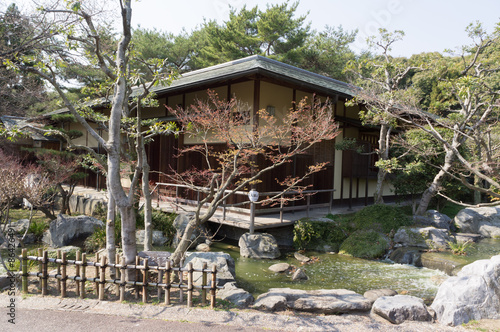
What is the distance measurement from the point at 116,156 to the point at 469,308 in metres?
6.37

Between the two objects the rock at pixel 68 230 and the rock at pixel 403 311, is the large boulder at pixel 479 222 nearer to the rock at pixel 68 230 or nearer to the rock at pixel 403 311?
the rock at pixel 403 311

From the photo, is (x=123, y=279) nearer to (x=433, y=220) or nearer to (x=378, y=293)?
(x=378, y=293)

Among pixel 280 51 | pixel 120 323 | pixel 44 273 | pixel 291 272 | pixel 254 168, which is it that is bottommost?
pixel 291 272

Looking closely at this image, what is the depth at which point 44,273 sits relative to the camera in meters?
5.46

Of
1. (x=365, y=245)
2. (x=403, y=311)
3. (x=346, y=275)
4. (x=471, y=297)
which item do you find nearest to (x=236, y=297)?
(x=403, y=311)

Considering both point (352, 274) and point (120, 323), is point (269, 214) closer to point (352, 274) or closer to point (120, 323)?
point (352, 274)

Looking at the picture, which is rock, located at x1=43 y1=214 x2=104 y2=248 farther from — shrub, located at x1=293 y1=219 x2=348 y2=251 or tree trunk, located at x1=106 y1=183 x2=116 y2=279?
shrub, located at x1=293 y1=219 x2=348 y2=251

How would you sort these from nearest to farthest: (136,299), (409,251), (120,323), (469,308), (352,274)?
(120,323) → (469,308) → (136,299) → (352,274) → (409,251)

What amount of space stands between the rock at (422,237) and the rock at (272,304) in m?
6.37

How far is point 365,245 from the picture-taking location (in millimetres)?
9992

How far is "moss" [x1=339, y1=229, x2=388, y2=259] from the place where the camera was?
9773mm

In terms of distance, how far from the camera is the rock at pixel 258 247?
9.38 m

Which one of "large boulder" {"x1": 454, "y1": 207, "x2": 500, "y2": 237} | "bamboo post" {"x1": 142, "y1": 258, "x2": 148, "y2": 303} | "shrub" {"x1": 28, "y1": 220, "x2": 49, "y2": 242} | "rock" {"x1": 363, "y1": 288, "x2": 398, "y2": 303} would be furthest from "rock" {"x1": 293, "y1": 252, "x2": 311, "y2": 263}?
"shrub" {"x1": 28, "y1": 220, "x2": 49, "y2": 242}

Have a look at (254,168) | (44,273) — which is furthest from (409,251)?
(44,273)
